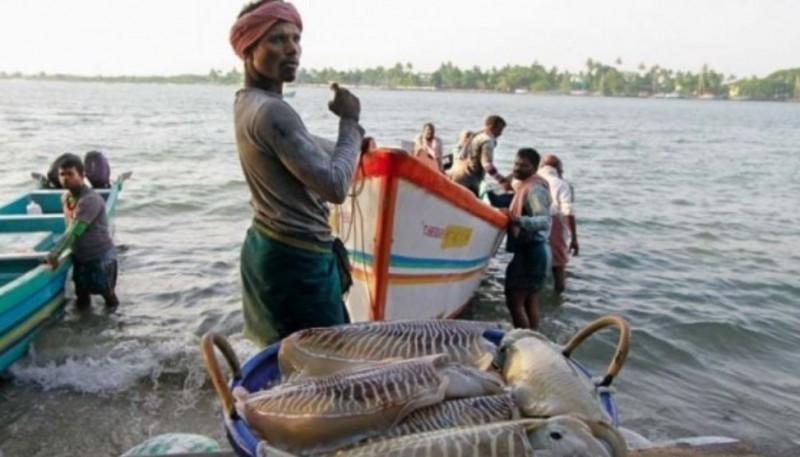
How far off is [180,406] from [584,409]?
15.5 feet

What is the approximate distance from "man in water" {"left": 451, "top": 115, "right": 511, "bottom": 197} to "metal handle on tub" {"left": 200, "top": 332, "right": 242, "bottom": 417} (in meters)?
7.44

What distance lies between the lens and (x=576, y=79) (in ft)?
602

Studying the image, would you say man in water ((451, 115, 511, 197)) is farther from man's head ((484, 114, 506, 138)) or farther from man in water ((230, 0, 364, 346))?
man in water ((230, 0, 364, 346))

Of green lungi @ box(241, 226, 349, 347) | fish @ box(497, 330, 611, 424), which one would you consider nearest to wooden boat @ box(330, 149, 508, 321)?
green lungi @ box(241, 226, 349, 347)

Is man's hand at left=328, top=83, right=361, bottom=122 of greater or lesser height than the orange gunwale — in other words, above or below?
above

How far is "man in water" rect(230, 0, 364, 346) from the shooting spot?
2686 millimetres

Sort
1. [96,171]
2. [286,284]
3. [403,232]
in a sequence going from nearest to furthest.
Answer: [286,284]
[403,232]
[96,171]

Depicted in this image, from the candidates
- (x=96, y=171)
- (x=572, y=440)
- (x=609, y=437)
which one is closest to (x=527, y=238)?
(x=609, y=437)

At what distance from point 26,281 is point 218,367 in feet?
16.2

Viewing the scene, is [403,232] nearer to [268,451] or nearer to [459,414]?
[459,414]

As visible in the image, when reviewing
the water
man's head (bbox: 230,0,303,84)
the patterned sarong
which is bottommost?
the water

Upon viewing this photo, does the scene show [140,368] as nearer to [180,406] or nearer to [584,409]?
[180,406]

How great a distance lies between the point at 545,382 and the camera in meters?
2.00

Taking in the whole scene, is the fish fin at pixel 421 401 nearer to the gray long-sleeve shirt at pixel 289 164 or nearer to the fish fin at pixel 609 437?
the fish fin at pixel 609 437
